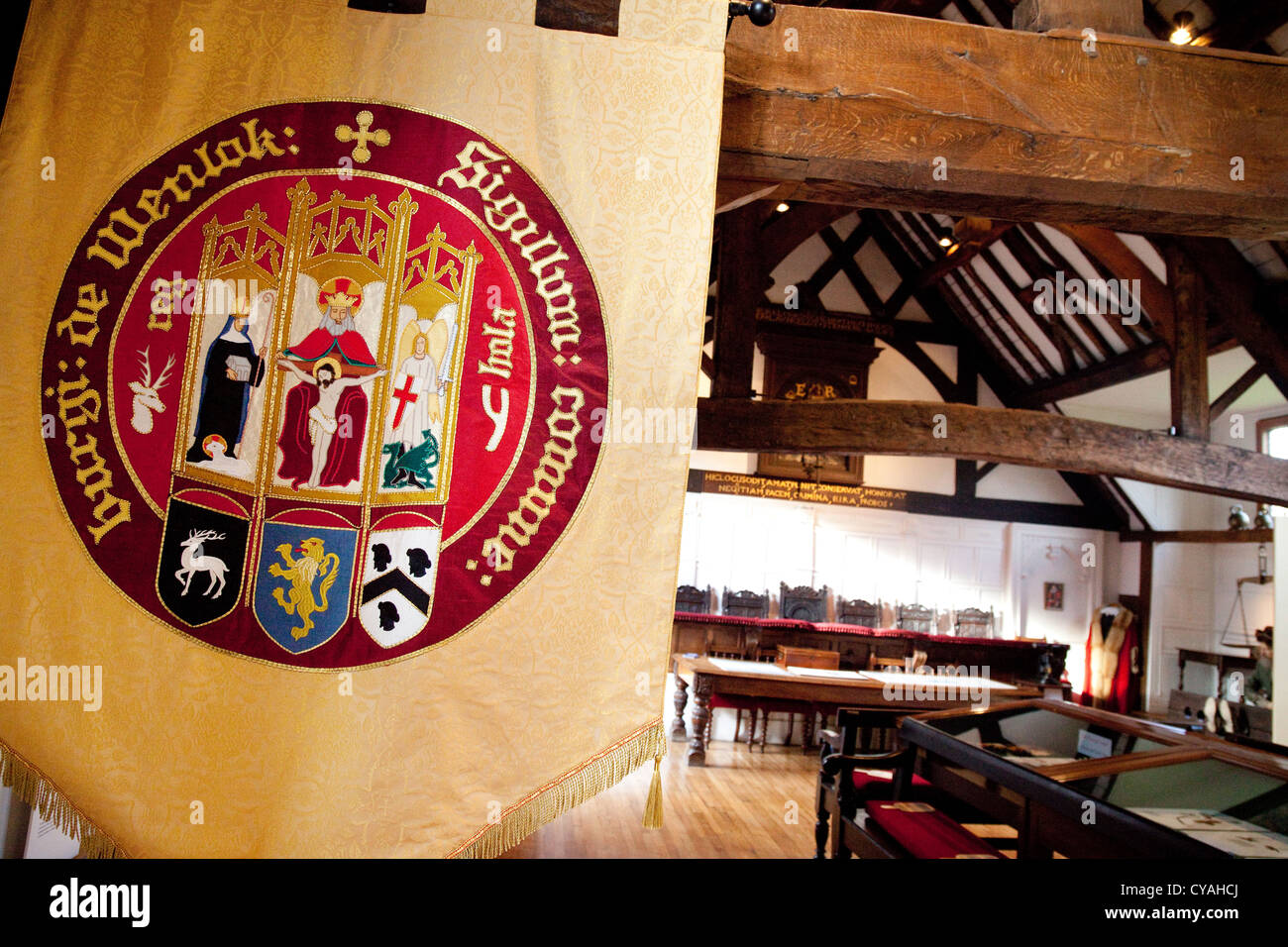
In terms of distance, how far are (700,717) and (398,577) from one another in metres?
5.59

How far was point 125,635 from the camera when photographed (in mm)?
1493

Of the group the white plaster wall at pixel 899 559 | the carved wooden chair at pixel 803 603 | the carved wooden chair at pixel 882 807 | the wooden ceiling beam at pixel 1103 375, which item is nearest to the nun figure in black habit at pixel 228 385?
the carved wooden chair at pixel 882 807

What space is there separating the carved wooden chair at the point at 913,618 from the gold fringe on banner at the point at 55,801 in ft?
33.7

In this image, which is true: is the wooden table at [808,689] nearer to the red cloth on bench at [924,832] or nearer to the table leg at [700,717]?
the table leg at [700,717]

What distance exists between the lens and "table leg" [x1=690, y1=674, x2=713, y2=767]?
6.61 meters

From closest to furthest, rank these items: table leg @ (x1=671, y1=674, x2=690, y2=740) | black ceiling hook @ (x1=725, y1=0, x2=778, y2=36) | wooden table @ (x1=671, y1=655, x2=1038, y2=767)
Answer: black ceiling hook @ (x1=725, y1=0, x2=778, y2=36)
wooden table @ (x1=671, y1=655, x2=1038, y2=767)
table leg @ (x1=671, y1=674, x2=690, y2=740)

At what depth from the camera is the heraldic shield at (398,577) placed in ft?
4.99

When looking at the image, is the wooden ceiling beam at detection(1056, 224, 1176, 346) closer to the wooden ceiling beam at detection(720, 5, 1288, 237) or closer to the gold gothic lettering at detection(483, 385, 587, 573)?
the wooden ceiling beam at detection(720, 5, 1288, 237)

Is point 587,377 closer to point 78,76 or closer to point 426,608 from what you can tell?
point 426,608

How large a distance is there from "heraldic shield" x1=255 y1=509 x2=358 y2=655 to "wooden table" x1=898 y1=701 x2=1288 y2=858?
7.78ft

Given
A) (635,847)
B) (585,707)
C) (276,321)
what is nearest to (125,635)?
(276,321)

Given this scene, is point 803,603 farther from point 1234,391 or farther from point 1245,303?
point 1245,303

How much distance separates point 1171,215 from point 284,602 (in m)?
2.66

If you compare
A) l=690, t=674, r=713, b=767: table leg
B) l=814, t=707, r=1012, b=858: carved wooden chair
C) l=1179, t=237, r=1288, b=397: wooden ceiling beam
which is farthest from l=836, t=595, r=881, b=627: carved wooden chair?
l=814, t=707, r=1012, b=858: carved wooden chair
